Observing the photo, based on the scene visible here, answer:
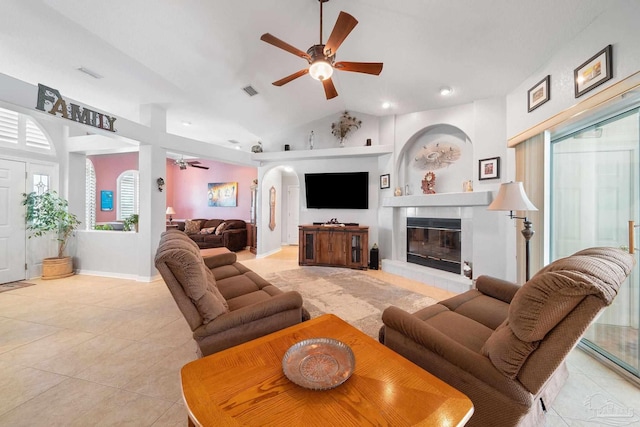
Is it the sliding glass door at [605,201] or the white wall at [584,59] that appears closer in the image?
the white wall at [584,59]

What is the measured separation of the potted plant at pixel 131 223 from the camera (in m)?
4.52

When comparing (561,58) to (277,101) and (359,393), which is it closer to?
(359,393)

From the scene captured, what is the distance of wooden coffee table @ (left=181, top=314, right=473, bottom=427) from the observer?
2.85 feet

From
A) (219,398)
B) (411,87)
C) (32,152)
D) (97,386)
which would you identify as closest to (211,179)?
(32,152)

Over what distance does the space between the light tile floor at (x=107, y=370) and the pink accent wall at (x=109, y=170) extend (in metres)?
4.63

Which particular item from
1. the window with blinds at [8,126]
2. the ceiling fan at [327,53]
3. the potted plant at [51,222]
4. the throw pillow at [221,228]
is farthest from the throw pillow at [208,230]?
the ceiling fan at [327,53]

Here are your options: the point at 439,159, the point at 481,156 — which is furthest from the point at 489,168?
the point at 439,159

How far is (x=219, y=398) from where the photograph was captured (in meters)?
0.95

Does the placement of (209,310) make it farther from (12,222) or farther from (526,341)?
(12,222)

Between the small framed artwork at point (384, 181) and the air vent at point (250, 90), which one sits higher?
the air vent at point (250, 90)

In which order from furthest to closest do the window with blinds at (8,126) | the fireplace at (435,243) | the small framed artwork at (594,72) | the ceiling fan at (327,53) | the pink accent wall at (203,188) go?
the pink accent wall at (203,188), the fireplace at (435,243), the window with blinds at (8,126), the ceiling fan at (327,53), the small framed artwork at (594,72)

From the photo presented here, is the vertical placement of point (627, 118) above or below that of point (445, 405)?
above

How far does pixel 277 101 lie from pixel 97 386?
15.1ft

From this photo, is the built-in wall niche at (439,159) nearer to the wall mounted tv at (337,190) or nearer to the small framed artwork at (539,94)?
the wall mounted tv at (337,190)
